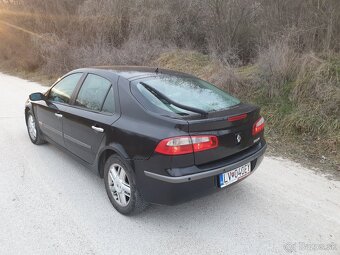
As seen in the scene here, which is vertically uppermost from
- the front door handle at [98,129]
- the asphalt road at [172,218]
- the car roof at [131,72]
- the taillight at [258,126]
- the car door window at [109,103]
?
the car roof at [131,72]

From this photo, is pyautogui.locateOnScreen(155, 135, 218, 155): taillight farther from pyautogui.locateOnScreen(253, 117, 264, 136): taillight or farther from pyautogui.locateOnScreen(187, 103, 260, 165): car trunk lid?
pyautogui.locateOnScreen(253, 117, 264, 136): taillight

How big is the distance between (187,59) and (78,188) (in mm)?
7335

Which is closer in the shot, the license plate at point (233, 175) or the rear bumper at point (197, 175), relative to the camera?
the rear bumper at point (197, 175)

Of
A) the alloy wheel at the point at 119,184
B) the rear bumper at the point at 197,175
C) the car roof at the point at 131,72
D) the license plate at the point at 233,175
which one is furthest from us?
the car roof at the point at 131,72

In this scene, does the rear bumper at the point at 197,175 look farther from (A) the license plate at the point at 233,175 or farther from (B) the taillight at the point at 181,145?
(B) the taillight at the point at 181,145

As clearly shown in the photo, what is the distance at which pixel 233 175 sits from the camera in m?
2.98

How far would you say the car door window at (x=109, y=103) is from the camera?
326cm

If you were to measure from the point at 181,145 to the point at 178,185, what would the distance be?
360 mm

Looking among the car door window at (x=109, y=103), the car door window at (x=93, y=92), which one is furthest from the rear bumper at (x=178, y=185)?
the car door window at (x=93, y=92)

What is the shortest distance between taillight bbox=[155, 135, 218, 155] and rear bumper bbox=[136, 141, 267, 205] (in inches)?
7.1

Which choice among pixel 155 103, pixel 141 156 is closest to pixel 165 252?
pixel 141 156

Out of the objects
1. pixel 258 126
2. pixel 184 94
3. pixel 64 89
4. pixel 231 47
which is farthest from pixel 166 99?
pixel 231 47

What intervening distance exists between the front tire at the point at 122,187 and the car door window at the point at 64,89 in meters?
1.37

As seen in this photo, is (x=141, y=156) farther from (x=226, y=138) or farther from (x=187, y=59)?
(x=187, y=59)
